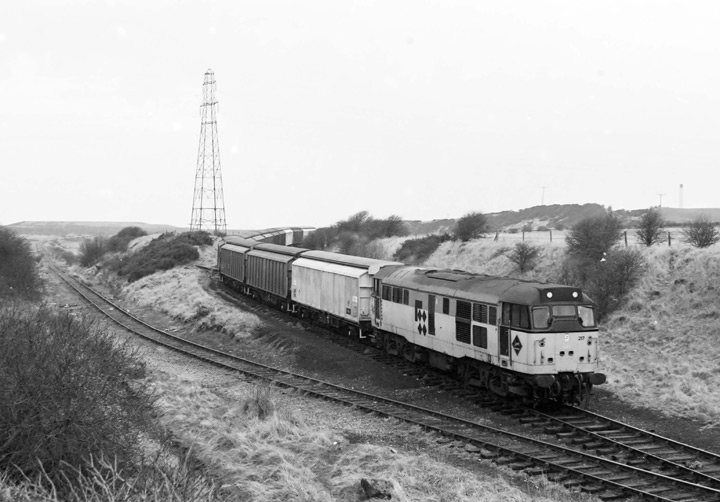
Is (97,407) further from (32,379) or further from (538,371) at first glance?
(538,371)

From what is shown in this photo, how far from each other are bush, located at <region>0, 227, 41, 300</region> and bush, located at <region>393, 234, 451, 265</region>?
2521 centimetres

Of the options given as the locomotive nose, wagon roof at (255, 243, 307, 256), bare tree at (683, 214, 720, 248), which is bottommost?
the locomotive nose

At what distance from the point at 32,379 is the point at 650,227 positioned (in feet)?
108

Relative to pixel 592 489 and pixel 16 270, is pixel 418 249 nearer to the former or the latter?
pixel 16 270

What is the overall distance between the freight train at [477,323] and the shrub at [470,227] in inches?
773

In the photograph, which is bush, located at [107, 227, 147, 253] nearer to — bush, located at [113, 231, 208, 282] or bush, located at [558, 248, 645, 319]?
bush, located at [113, 231, 208, 282]

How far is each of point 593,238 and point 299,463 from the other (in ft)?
81.6

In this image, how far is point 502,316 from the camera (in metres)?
18.2

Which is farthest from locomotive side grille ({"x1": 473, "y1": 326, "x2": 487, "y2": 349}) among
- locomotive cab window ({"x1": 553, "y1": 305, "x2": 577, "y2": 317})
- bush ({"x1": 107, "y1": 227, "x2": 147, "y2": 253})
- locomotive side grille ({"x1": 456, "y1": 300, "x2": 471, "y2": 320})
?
bush ({"x1": 107, "y1": 227, "x2": 147, "y2": 253})

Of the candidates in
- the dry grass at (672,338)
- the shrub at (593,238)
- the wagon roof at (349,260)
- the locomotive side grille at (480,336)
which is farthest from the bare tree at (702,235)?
the locomotive side grille at (480,336)

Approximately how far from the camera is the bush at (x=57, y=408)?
11195 millimetres

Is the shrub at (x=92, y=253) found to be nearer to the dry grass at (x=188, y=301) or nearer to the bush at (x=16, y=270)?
the dry grass at (x=188, y=301)

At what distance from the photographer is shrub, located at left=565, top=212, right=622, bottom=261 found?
34.7 metres

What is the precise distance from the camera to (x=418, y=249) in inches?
2008
